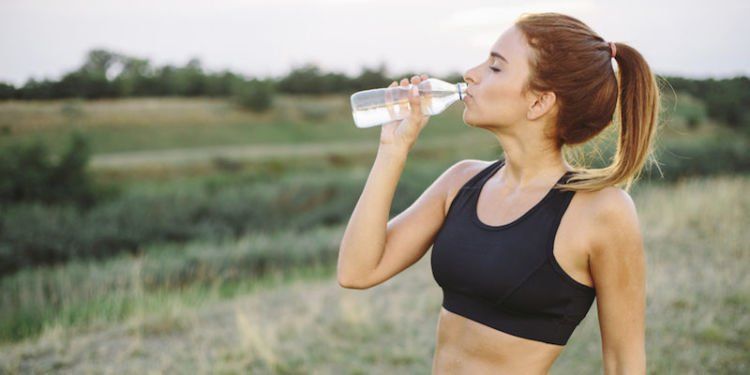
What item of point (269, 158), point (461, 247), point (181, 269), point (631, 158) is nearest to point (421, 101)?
point (461, 247)

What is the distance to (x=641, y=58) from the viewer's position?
2.13 metres

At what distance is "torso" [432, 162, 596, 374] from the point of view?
76.1 inches

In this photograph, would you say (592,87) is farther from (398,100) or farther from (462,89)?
(398,100)

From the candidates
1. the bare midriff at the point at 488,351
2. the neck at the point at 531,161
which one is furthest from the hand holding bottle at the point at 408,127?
the bare midriff at the point at 488,351

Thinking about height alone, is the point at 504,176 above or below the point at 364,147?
above

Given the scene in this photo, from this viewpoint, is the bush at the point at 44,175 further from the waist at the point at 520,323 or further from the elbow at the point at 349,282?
the waist at the point at 520,323

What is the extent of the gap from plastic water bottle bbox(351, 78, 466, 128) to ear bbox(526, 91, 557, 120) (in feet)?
0.77

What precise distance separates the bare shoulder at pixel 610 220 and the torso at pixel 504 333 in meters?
0.02

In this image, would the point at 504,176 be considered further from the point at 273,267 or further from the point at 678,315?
the point at 273,267

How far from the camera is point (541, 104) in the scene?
6.89 ft

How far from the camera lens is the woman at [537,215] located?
6.30 feet

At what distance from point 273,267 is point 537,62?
12548 mm

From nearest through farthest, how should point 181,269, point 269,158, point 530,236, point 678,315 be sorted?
point 530,236 < point 678,315 < point 181,269 < point 269,158

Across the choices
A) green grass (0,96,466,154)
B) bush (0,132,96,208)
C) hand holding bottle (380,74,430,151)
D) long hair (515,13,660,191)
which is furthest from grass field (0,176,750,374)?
bush (0,132,96,208)
